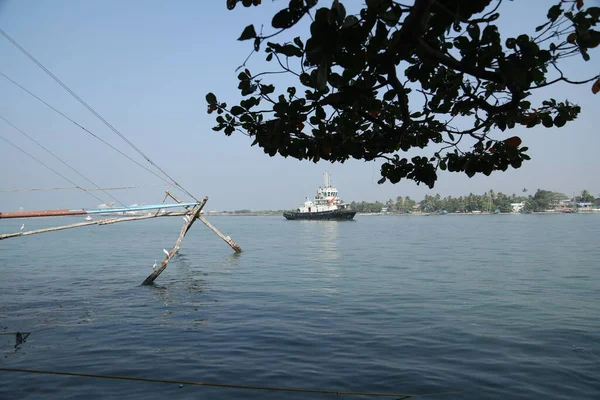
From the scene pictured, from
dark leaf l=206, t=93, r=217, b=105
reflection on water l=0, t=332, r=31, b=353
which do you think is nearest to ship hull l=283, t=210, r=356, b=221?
reflection on water l=0, t=332, r=31, b=353

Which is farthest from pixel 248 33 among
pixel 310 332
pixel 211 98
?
pixel 310 332

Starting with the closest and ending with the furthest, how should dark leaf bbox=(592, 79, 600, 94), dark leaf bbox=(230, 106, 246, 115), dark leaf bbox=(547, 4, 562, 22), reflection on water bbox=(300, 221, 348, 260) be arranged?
dark leaf bbox=(547, 4, 562, 22) < dark leaf bbox=(592, 79, 600, 94) < dark leaf bbox=(230, 106, 246, 115) < reflection on water bbox=(300, 221, 348, 260)

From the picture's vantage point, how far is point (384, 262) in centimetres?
2805

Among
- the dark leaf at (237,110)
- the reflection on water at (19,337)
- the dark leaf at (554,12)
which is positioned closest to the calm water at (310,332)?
the reflection on water at (19,337)

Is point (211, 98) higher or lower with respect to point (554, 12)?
lower

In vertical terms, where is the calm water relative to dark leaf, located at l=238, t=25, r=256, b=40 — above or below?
below

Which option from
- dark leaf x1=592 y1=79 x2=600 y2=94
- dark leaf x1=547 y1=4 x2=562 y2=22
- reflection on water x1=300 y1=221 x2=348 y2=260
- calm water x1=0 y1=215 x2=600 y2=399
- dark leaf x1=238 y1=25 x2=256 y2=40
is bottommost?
calm water x1=0 y1=215 x2=600 y2=399

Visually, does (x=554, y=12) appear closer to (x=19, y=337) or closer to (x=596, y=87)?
(x=596, y=87)

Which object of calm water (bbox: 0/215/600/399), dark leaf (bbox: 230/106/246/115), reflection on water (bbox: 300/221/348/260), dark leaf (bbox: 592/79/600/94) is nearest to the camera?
dark leaf (bbox: 592/79/600/94)

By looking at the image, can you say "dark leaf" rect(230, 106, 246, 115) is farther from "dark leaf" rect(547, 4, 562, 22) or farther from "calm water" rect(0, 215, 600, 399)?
"calm water" rect(0, 215, 600, 399)

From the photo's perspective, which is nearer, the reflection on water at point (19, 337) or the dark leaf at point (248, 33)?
the dark leaf at point (248, 33)

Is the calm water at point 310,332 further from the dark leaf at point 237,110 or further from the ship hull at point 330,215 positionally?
the ship hull at point 330,215

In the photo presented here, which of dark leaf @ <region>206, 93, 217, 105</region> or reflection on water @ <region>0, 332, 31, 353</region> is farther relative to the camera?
reflection on water @ <region>0, 332, 31, 353</region>

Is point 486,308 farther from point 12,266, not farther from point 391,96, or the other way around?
point 12,266
